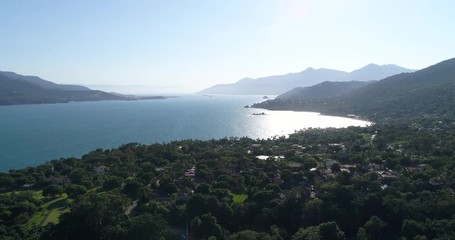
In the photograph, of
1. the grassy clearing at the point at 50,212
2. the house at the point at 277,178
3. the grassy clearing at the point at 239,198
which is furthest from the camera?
the house at the point at 277,178

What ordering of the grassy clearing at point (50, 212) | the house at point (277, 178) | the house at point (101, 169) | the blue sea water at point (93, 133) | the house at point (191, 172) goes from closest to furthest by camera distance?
the grassy clearing at point (50, 212) → the house at point (277, 178) → the house at point (191, 172) → the house at point (101, 169) → the blue sea water at point (93, 133)

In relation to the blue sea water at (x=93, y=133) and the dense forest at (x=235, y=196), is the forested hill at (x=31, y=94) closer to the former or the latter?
the blue sea water at (x=93, y=133)

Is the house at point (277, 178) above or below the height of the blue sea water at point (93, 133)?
above

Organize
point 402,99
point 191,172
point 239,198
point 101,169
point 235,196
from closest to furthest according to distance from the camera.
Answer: point 239,198
point 235,196
point 191,172
point 101,169
point 402,99

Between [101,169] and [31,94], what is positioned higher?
[31,94]

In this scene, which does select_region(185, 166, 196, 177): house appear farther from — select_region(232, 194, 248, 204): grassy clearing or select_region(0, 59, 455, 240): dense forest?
select_region(232, 194, 248, 204): grassy clearing

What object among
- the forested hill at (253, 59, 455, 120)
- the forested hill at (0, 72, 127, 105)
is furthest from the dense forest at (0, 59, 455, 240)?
the forested hill at (0, 72, 127, 105)

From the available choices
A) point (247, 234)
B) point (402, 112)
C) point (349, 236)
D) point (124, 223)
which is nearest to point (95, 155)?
point (124, 223)

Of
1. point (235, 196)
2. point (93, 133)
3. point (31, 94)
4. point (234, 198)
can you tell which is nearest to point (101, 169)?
point (235, 196)

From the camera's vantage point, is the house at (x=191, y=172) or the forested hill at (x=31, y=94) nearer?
the house at (x=191, y=172)

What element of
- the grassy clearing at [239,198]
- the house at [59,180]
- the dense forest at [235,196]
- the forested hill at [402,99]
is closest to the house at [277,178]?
the dense forest at [235,196]

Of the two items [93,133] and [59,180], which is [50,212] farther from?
[93,133]
